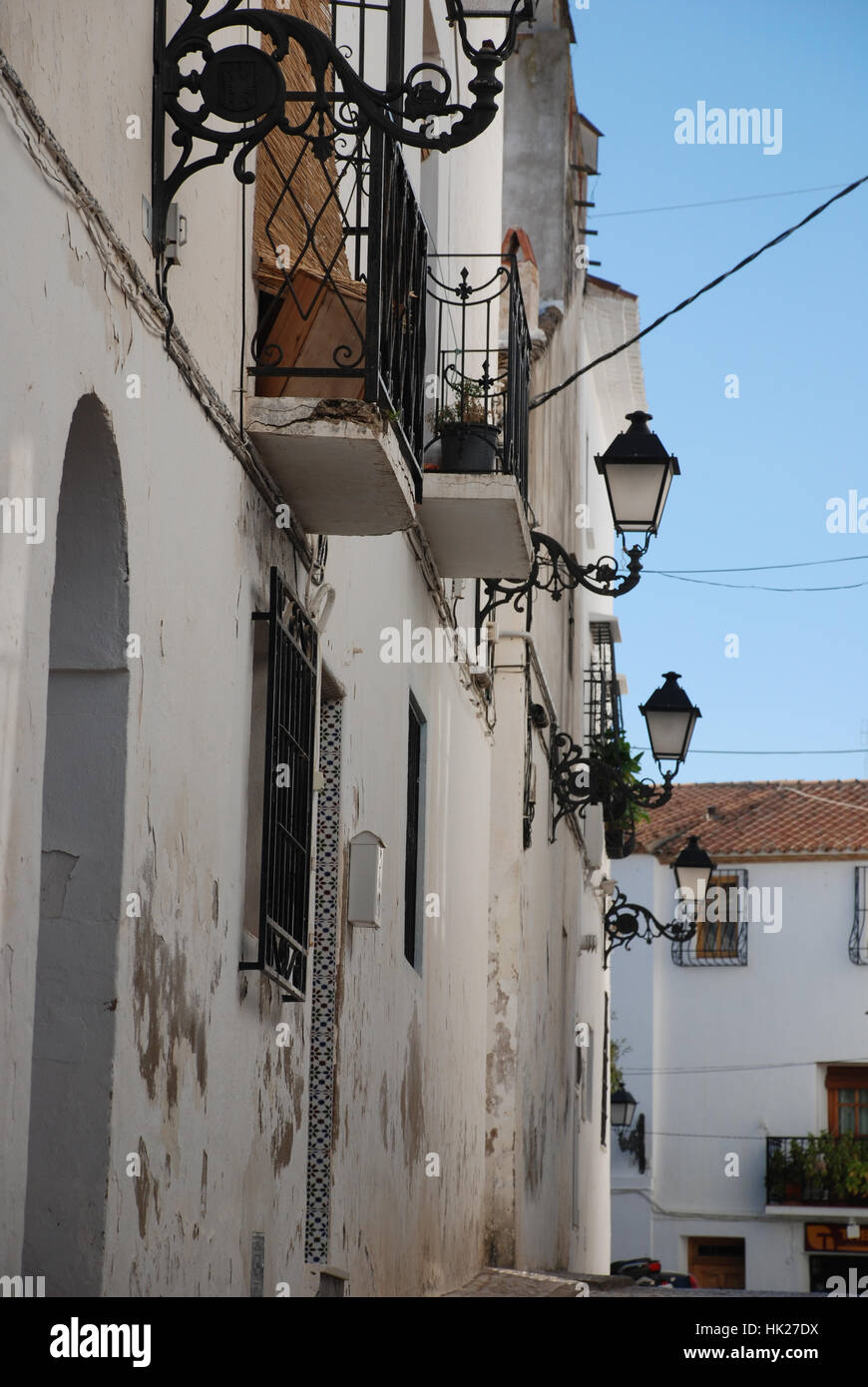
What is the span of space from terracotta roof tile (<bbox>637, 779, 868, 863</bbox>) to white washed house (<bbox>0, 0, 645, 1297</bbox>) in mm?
25971

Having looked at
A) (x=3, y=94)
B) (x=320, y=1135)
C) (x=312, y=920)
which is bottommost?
(x=320, y=1135)

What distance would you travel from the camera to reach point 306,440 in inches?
244

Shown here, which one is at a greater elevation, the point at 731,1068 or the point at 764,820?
the point at 764,820

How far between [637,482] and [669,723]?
423 cm

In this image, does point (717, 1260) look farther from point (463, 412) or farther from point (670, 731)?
point (463, 412)

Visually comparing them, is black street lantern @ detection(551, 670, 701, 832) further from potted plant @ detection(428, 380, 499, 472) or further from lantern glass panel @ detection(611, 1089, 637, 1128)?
lantern glass panel @ detection(611, 1089, 637, 1128)

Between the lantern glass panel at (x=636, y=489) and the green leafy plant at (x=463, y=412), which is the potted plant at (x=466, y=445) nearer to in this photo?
the green leafy plant at (x=463, y=412)

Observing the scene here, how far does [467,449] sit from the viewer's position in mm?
9375

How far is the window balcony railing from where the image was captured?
34312 millimetres

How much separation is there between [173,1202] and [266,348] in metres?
2.80

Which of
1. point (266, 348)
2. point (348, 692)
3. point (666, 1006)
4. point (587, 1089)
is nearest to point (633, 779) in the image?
point (587, 1089)

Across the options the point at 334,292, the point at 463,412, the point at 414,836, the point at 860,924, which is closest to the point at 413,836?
the point at 414,836

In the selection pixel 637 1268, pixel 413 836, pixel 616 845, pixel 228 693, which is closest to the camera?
pixel 228 693
